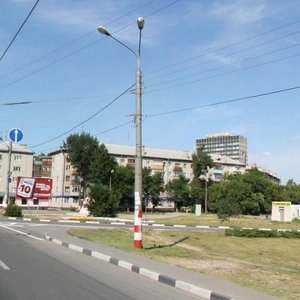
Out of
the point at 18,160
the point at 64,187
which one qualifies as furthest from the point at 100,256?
the point at 64,187

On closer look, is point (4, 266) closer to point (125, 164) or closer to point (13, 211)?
point (13, 211)

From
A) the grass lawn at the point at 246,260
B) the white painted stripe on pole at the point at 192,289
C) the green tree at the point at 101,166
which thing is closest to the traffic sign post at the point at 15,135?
the grass lawn at the point at 246,260

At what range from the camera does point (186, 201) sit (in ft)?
381

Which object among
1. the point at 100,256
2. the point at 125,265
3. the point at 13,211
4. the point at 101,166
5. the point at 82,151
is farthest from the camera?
the point at 82,151

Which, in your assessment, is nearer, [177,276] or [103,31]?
[177,276]

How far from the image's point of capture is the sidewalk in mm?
9883

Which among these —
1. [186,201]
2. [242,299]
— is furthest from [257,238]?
[186,201]

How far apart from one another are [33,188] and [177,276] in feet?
116

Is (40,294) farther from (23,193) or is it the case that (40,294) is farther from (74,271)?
(23,193)

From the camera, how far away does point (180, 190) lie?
11344 centimetres

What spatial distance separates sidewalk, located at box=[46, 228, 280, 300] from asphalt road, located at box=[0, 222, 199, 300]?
262mm

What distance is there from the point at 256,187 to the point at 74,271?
90.2m

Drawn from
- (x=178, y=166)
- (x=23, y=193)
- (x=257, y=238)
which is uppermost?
(x=178, y=166)

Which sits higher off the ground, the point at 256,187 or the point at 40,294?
the point at 256,187
